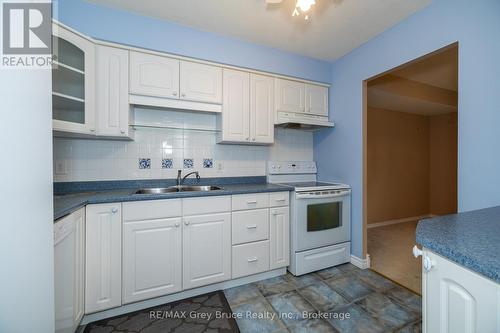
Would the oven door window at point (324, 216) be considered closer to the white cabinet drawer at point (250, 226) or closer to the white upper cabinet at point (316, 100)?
the white cabinet drawer at point (250, 226)

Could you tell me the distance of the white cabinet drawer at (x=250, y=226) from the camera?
1906 mm

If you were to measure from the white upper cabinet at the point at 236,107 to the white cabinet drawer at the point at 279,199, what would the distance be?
2.19 feet

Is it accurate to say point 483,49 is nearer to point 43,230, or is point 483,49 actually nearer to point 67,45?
point 43,230

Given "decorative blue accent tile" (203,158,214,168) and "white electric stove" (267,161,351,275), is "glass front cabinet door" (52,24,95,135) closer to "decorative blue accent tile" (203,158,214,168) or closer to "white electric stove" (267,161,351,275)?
"decorative blue accent tile" (203,158,214,168)

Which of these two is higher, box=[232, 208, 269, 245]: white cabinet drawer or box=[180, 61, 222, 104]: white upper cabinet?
box=[180, 61, 222, 104]: white upper cabinet

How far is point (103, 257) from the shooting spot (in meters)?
1.49

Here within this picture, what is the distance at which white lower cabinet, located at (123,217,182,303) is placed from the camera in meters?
1.56

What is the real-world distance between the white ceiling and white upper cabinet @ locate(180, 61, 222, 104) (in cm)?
38

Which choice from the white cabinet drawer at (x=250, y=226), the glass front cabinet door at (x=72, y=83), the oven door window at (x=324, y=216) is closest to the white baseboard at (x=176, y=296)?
the white cabinet drawer at (x=250, y=226)

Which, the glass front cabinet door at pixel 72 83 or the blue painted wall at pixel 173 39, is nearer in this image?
the glass front cabinet door at pixel 72 83

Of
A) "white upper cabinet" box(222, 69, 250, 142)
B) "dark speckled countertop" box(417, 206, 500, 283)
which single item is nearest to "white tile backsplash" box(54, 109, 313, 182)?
"white upper cabinet" box(222, 69, 250, 142)

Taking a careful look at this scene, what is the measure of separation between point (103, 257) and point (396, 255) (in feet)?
10.3

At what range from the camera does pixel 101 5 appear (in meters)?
1.73

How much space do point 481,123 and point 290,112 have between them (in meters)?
1.56
